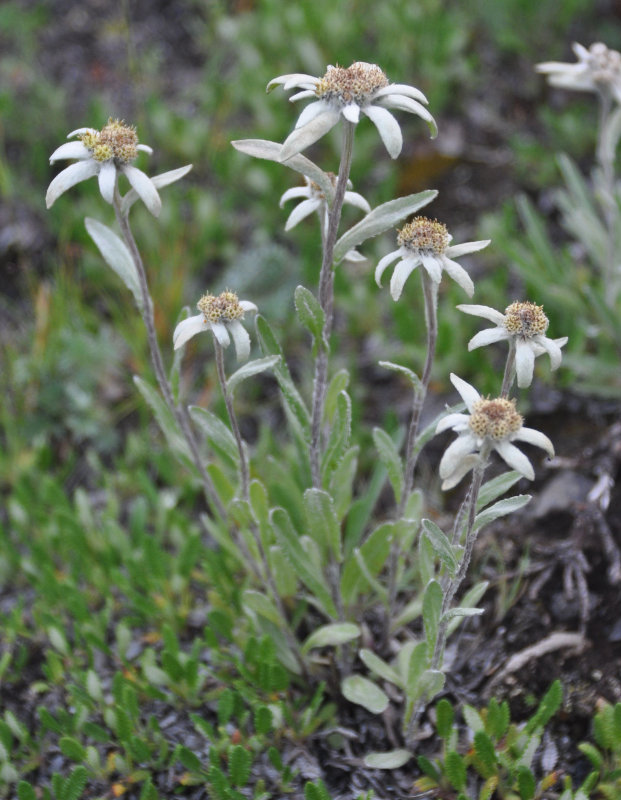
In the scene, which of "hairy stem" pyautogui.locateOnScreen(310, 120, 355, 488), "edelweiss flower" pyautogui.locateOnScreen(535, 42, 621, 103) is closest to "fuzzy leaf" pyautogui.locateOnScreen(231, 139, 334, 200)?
"hairy stem" pyautogui.locateOnScreen(310, 120, 355, 488)

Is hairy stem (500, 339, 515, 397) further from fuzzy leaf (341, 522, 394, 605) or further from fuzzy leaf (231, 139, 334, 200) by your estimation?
fuzzy leaf (341, 522, 394, 605)

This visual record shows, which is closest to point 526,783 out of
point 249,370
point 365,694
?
point 365,694

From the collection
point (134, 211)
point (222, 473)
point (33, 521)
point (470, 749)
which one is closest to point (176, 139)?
point (134, 211)

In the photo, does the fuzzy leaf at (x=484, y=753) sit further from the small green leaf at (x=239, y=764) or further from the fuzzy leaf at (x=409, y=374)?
the fuzzy leaf at (x=409, y=374)

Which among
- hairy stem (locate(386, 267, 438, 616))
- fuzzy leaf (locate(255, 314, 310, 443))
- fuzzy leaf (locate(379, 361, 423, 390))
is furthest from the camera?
fuzzy leaf (locate(255, 314, 310, 443))

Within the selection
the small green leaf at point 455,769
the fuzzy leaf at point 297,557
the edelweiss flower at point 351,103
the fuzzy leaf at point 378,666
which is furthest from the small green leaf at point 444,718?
the edelweiss flower at point 351,103

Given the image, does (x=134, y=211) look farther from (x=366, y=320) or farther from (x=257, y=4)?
(x=257, y=4)
